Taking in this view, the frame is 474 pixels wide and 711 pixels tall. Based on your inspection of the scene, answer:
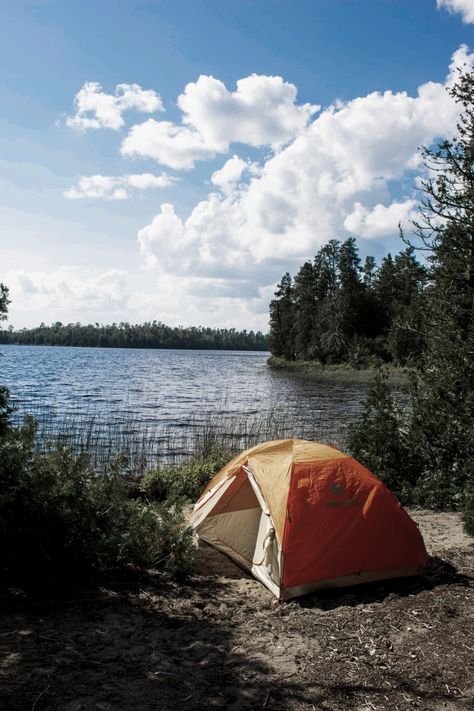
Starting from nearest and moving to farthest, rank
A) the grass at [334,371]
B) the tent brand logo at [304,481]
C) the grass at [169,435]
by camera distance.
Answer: the tent brand logo at [304,481] → the grass at [169,435] → the grass at [334,371]

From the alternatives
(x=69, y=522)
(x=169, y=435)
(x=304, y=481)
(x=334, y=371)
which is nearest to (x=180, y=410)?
(x=169, y=435)

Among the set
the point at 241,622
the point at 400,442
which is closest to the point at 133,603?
the point at 241,622

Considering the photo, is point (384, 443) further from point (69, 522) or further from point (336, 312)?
point (336, 312)

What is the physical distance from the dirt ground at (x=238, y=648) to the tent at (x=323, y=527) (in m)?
0.25

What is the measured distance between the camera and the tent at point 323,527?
6469mm

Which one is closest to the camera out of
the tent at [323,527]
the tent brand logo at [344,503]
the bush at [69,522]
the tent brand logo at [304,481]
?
the bush at [69,522]

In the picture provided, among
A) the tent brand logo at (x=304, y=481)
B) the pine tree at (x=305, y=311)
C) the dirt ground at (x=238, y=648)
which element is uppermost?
the pine tree at (x=305, y=311)

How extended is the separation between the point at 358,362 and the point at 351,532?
52328mm

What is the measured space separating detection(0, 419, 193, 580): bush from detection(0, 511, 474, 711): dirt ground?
0.34 metres

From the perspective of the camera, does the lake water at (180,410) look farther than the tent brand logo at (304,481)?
Yes

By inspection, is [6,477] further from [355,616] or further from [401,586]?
[401,586]

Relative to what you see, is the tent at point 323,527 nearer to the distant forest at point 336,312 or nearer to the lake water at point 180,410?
the lake water at point 180,410

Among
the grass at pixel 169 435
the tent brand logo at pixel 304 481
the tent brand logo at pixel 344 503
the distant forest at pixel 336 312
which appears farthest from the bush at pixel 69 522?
the distant forest at pixel 336 312

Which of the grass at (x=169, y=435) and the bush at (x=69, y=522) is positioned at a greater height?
the bush at (x=69, y=522)
